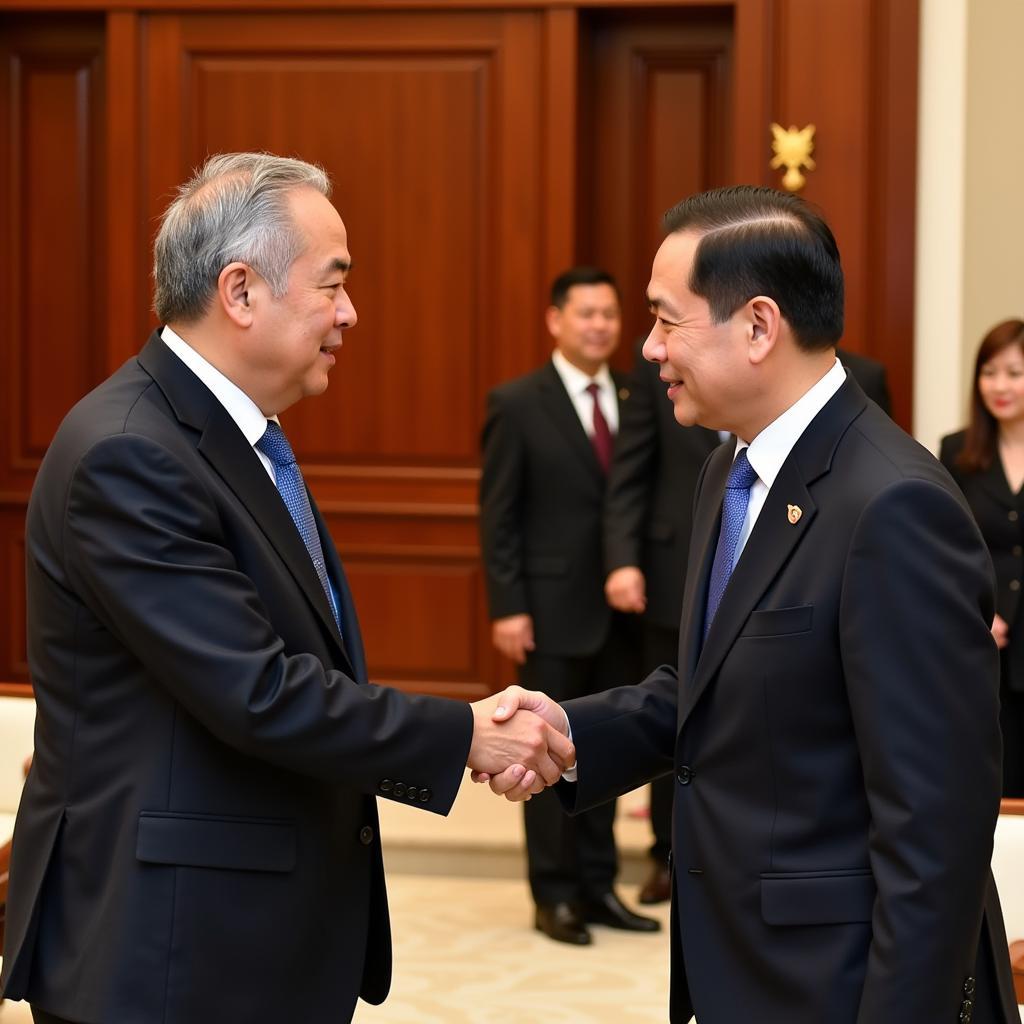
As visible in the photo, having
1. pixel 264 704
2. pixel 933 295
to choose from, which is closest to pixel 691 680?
pixel 264 704

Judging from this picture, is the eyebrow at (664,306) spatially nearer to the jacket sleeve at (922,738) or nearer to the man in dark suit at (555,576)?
the jacket sleeve at (922,738)

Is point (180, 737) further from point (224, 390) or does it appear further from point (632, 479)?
point (632, 479)

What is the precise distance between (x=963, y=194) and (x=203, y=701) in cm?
466

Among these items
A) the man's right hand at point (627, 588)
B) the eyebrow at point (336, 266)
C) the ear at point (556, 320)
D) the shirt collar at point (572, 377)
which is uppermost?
the ear at point (556, 320)

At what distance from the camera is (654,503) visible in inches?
195

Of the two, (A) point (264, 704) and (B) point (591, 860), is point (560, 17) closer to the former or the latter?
(B) point (591, 860)

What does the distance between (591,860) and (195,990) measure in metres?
2.98

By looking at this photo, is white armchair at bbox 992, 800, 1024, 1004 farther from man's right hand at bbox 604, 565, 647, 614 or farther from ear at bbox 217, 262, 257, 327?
man's right hand at bbox 604, 565, 647, 614

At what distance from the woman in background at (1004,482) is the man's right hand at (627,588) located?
105 centimetres

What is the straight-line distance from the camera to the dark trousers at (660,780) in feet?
16.1

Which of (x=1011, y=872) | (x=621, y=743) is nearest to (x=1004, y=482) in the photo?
(x=1011, y=872)

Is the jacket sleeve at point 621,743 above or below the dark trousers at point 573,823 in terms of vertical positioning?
above

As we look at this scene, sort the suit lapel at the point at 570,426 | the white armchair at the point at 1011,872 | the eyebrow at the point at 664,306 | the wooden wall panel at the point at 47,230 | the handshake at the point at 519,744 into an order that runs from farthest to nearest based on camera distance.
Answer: the wooden wall panel at the point at 47,230, the suit lapel at the point at 570,426, the white armchair at the point at 1011,872, the handshake at the point at 519,744, the eyebrow at the point at 664,306

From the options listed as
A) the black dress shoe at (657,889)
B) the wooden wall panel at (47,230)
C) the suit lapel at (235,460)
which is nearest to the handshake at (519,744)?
the suit lapel at (235,460)
